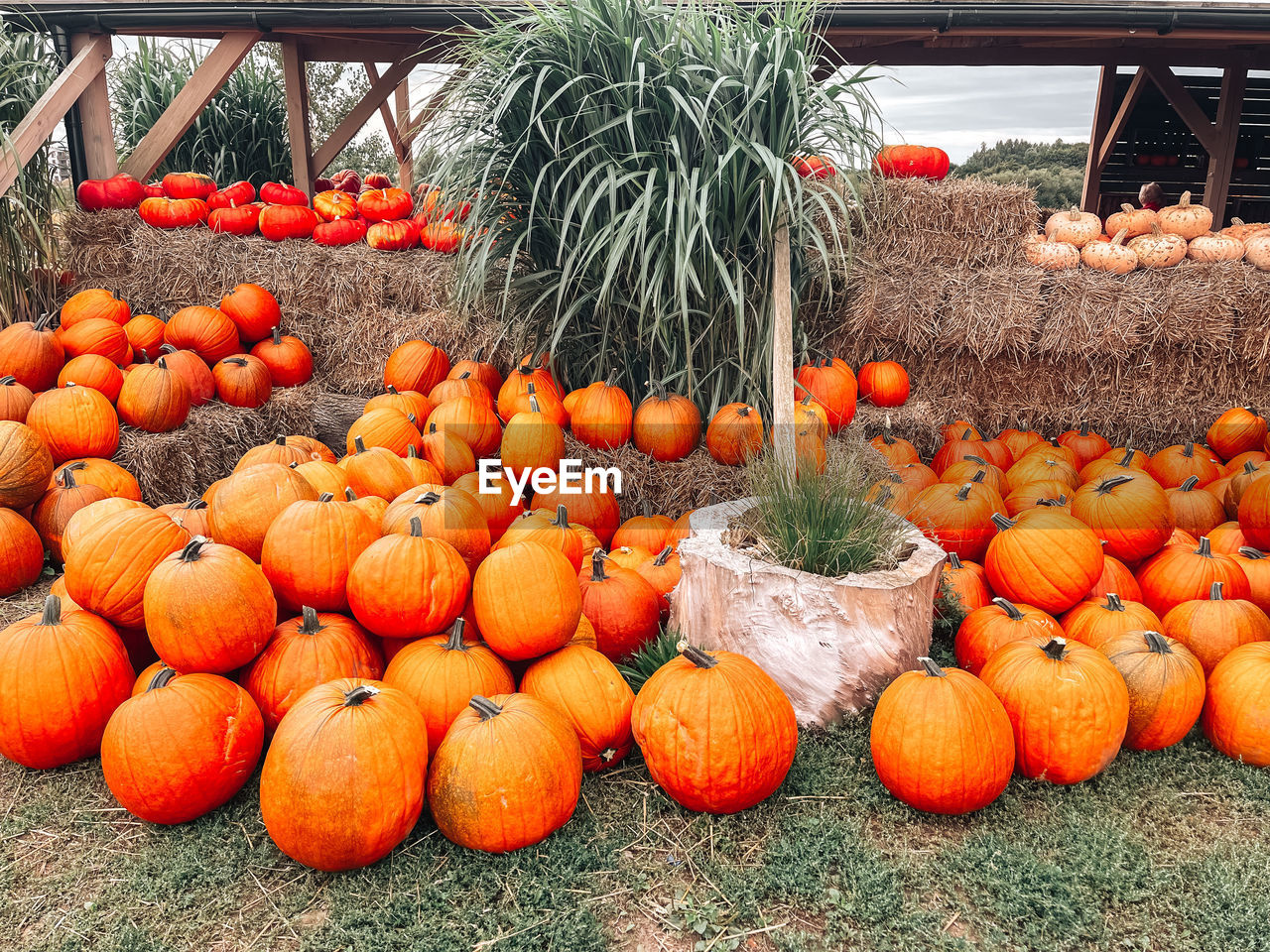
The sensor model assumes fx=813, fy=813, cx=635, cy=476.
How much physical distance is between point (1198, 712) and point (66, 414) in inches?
165

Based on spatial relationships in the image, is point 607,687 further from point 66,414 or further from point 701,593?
point 66,414

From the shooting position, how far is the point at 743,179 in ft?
10.2

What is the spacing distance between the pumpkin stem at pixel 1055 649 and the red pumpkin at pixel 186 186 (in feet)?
17.6

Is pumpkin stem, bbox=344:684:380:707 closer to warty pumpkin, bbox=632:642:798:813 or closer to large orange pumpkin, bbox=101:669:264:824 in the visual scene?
large orange pumpkin, bbox=101:669:264:824

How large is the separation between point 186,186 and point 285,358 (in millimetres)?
1506

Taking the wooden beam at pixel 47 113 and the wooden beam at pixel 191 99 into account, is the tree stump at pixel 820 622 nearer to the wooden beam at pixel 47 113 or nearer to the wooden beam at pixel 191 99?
the wooden beam at pixel 47 113

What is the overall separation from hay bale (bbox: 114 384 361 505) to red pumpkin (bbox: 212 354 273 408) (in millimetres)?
59

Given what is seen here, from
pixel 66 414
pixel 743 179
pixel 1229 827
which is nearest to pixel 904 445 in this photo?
pixel 743 179

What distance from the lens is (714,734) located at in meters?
1.90

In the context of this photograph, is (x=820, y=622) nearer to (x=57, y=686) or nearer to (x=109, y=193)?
(x=57, y=686)

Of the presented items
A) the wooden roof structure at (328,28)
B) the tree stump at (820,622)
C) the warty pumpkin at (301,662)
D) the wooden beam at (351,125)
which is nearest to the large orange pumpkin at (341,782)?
the warty pumpkin at (301,662)

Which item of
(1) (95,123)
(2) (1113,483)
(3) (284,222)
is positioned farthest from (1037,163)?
(1) (95,123)

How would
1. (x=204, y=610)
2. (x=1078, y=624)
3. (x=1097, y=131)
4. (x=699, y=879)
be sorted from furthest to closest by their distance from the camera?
(x=1097, y=131) → (x=1078, y=624) → (x=204, y=610) → (x=699, y=879)

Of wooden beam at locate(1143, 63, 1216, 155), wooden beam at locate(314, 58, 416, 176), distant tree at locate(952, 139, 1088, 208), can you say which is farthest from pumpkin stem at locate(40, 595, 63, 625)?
distant tree at locate(952, 139, 1088, 208)
